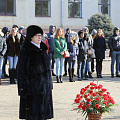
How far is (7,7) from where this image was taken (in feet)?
101

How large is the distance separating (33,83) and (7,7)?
2518 cm

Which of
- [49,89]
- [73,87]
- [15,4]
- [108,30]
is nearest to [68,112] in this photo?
[49,89]

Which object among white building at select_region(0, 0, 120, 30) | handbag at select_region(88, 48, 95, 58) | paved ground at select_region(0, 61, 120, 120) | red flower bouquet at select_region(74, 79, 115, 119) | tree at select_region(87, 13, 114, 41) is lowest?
paved ground at select_region(0, 61, 120, 120)

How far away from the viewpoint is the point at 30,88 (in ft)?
20.9

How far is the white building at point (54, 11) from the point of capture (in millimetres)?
30750

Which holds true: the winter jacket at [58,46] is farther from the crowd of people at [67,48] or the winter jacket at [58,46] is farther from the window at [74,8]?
the window at [74,8]

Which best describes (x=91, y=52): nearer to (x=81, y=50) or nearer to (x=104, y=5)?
(x=81, y=50)

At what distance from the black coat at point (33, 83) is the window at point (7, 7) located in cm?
2470

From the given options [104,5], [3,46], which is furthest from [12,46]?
[104,5]

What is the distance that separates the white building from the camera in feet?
101

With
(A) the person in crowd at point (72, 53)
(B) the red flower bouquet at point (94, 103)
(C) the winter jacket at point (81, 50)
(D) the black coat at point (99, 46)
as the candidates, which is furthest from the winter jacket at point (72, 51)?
(B) the red flower bouquet at point (94, 103)

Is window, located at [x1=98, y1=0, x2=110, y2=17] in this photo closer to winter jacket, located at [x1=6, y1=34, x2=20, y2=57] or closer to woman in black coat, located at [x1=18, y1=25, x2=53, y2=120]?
winter jacket, located at [x1=6, y1=34, x2=20, y2=57]

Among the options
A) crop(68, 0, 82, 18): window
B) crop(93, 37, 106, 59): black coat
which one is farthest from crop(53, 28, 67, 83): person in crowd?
crop(68, 0, 82, 18): window

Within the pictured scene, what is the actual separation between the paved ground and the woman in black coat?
5.38 ft
